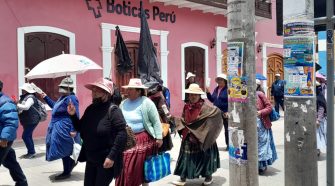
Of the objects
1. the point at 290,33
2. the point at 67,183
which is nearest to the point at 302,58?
the point at 290,33

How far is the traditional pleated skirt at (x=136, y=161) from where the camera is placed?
17.1 ft

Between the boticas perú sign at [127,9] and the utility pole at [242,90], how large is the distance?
8.52 m

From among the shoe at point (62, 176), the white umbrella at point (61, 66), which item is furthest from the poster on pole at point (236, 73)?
the shoe at point (62, 176)

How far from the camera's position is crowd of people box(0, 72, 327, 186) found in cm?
424

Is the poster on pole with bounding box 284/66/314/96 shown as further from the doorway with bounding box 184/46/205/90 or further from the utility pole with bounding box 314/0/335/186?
the doorway with bounding box 184/46/205/90

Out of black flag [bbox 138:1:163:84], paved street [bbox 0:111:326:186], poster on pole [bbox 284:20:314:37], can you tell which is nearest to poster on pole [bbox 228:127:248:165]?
poster on pole [bbox 284:20:314:37]

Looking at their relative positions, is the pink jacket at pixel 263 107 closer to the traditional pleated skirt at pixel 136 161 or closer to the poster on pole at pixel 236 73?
the traditional pleated skirt at pixel 136 161

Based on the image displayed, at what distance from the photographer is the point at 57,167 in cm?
763

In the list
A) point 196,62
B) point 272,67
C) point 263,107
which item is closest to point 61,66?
point 263,107

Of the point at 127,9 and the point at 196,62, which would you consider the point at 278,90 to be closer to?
the point at 196,62

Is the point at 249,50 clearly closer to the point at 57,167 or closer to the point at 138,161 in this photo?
the point at 138,161

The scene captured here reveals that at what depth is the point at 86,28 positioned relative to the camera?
11.5m

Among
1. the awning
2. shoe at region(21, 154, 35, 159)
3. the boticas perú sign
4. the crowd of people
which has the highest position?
the awning

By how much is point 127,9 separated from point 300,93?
9.64 m
